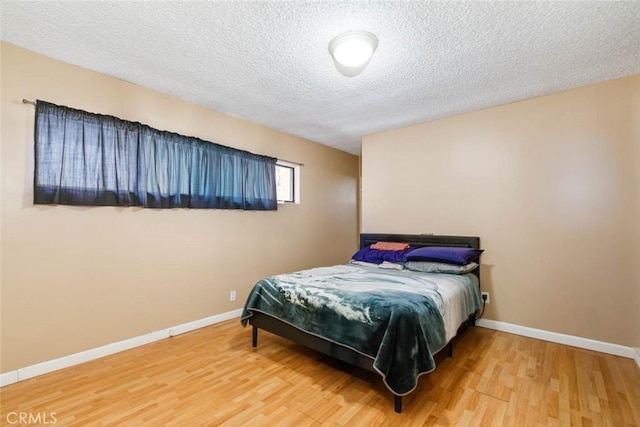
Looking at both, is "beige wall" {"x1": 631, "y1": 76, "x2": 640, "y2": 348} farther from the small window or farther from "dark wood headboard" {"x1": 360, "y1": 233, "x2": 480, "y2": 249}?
the small window

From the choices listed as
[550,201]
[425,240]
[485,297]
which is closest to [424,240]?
[425,240]

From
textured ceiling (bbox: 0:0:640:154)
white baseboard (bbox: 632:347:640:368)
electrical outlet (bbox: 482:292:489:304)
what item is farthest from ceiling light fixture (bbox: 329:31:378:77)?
white baseboard (bbox: 632:347:640:368)

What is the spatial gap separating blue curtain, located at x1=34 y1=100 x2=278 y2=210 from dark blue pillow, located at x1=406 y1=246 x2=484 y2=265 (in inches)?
87.9

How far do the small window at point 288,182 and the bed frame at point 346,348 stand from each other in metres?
1.31

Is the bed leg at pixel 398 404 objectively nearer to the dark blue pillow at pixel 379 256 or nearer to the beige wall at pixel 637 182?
the dark blue pillow at pixel 379 256

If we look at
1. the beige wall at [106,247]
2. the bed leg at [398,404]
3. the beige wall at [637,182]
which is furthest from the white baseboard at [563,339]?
the beige wall at [106,247]

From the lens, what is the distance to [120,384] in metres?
2.09

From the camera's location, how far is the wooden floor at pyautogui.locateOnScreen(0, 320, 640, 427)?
5.70 feet

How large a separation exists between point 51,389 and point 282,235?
2825mm

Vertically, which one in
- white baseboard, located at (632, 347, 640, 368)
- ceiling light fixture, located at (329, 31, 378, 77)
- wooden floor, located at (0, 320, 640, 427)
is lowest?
wooden floor, located at (0, 320, 640, 427)

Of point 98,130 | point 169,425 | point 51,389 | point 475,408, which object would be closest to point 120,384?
point 51,389

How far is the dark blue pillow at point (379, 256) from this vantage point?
137 inches

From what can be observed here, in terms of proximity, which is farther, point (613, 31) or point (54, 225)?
point (54, 225)

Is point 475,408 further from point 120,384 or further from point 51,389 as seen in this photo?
point 51,389
